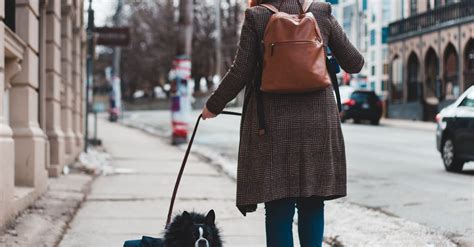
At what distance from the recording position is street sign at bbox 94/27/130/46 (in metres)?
21.5

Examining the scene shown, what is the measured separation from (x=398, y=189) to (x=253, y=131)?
801 centimetres

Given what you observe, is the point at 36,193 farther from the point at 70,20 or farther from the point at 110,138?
the point at 110,138

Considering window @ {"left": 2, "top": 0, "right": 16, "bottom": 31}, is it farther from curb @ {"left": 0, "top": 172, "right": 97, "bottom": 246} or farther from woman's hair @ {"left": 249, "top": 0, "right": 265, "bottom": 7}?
woman's hair @ {"left": 249, "top": 0, "right": 265, "bottom": 7}

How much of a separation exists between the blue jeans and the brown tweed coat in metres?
0.10

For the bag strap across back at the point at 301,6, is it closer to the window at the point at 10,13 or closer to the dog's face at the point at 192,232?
the dog's face at the point at 192,232

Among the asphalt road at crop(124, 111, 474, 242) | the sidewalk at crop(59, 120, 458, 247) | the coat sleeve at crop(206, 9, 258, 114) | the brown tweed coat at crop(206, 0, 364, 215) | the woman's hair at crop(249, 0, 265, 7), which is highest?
the woman's hair at crop(249, 0, 265, 7)

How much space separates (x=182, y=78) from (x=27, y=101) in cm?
1500

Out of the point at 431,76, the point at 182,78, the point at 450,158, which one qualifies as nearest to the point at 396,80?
the point at 431,76

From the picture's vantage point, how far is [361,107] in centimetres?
3866

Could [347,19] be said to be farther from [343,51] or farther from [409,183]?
[343,51]

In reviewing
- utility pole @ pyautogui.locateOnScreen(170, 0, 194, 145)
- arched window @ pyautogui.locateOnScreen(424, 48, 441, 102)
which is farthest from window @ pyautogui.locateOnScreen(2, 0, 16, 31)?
arched window @ pyautogui.locateOnScreen(424, 48, 441, 102)

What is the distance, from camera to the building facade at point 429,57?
1657 inches

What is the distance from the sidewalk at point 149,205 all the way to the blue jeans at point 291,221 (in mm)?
601

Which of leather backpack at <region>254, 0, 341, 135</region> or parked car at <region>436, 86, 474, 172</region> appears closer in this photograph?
leather backpack at <region>254, 0, 341, 135</region>
